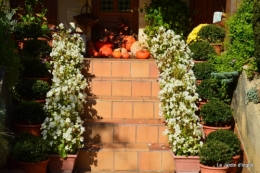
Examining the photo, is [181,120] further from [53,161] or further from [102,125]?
[53,161]

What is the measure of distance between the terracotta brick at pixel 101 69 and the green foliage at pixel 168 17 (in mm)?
1640

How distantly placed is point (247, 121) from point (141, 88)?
1.90 meters

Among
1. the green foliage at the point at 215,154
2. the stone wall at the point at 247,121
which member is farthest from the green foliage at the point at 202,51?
the green foliage at the point at 215,154

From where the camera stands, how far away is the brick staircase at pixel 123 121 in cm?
643

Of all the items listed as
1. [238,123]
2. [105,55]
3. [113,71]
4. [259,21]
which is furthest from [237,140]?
[105,55]

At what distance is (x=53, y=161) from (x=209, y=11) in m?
5.34

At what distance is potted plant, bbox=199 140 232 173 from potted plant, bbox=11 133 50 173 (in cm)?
177

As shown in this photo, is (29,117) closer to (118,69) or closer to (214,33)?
(118,69)

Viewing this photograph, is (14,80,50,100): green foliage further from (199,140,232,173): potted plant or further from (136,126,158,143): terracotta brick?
(199,140,232,173): potted plant

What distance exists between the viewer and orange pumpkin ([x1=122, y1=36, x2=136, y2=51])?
973cm

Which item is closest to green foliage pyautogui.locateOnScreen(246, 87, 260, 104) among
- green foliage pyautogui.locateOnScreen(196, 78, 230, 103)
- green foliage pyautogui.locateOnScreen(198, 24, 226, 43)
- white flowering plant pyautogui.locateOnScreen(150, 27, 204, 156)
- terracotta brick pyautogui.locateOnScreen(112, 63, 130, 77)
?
white flowering plant pyautogui.locateOnScreen(150, 27, 204, 156)

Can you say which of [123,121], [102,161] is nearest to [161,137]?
[123,121]

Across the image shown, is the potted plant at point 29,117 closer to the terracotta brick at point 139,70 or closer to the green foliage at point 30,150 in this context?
the green foliage at point 30,150

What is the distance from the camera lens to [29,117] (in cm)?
638
